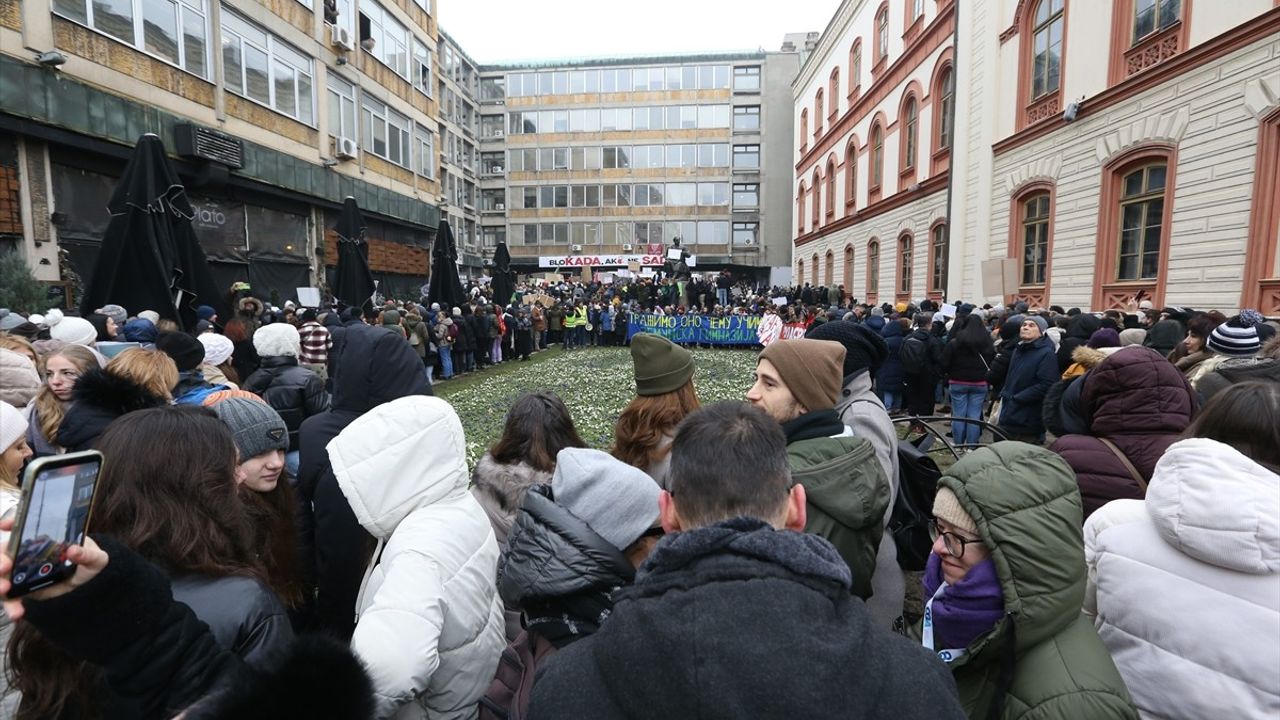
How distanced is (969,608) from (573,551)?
1204 millimetres

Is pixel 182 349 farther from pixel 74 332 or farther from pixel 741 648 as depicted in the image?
pixel 741 648

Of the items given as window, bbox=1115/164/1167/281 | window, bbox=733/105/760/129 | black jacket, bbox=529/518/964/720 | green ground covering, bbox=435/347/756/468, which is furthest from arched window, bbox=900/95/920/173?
window, bbox=733/105/760/129

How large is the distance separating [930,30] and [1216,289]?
15102 millimetres

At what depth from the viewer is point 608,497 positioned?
2.05 meters

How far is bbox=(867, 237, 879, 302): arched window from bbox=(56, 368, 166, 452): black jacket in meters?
28.9

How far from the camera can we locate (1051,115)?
15.6 metres

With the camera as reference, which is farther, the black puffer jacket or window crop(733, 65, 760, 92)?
window crop(733, 65, 760, 92)

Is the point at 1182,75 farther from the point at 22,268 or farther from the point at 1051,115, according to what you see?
the point at 22,268

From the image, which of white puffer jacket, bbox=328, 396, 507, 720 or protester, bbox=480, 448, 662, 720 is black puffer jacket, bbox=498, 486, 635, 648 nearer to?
protester, bbox=480, 448, 662, 720

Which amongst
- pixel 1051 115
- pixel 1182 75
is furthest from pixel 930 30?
pixel 1182 75

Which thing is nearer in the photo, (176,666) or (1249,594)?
(176,666)

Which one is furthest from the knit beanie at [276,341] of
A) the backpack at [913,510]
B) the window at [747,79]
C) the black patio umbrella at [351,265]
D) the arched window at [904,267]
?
the window at [747,79]

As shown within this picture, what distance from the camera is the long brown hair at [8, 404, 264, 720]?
163 centimetres

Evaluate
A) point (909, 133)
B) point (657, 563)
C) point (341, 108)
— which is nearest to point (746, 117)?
point (909, 133)
